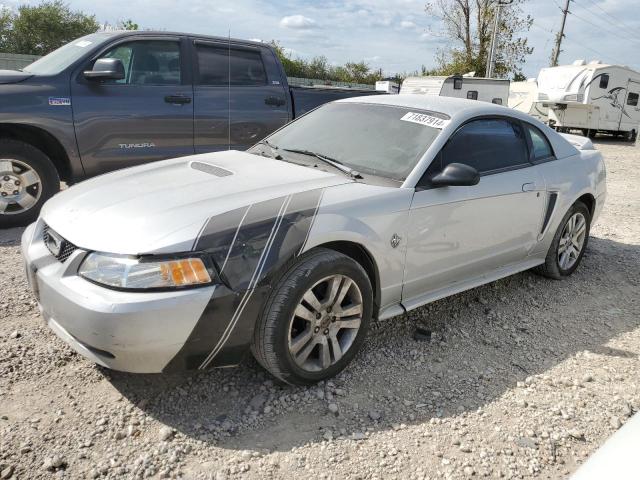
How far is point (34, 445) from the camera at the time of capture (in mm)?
2316

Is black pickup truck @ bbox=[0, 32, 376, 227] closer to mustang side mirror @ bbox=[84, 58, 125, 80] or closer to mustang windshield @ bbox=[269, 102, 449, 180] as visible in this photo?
mustang side mirror @ bbox=[84, 58, 125, 80]

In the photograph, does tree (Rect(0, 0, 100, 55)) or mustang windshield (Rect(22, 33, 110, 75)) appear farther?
tree (Rect(0, 0, 100, 55))

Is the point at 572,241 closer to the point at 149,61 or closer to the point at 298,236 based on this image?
the point at 298,236

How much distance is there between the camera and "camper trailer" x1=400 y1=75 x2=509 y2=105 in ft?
52.9

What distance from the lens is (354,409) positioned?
8.87ft

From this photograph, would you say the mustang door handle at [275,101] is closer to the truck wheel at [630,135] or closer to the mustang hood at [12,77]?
the mustang hood at [12,77]

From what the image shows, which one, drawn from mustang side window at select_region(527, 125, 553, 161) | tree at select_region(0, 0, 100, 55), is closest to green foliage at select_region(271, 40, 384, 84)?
tree at select_region(0, 0, 100, 55)

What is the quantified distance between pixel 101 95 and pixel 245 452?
13.7 ft

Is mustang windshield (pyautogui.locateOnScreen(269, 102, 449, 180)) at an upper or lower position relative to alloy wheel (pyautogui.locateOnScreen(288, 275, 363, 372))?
upper

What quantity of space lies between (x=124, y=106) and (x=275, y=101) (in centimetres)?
176

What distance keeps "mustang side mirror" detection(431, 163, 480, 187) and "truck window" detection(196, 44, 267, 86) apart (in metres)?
3.64

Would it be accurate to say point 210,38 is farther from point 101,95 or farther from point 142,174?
point 142,174

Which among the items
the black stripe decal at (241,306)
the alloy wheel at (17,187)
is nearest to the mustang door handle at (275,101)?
the alloy wheel at (17,187)

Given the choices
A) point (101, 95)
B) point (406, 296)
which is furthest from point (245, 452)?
point (101, 95)
